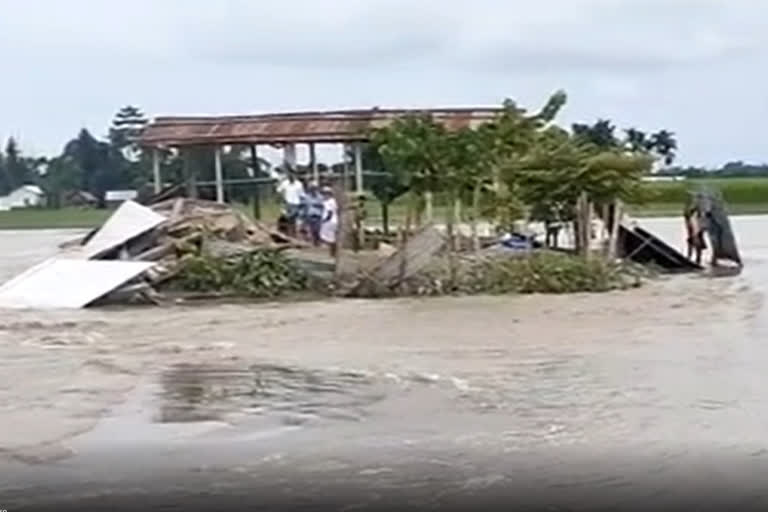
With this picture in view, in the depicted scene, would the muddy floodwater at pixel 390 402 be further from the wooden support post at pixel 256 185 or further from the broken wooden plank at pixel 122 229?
the wooden support post at pixel 256 185

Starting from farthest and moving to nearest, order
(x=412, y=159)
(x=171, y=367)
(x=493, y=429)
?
(x=412, y=159), (x=171, y=367), (x=493, y=429)

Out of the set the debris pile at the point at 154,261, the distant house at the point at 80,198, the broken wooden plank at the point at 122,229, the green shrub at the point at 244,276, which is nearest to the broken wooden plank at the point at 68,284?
the debris pile at the point at 154,261

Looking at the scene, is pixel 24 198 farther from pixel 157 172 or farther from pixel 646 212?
pixel 646 212

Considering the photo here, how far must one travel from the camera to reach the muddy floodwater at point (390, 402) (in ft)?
31.7

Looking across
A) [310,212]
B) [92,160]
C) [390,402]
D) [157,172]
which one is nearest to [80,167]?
[92,160]

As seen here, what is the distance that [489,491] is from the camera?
917 centimetres

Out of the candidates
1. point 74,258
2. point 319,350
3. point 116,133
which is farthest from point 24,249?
point 116,133

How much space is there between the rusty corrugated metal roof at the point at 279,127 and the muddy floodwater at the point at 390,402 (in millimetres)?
12572

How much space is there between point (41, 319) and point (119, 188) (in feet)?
240

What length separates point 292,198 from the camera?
34.3 m

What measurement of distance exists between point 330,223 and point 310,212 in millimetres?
2770

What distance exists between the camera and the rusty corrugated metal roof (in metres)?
35.4

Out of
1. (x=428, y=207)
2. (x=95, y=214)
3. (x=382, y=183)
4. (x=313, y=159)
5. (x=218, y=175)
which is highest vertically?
(x=313, y=159)

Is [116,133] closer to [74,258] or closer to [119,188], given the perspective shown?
[119,188]
